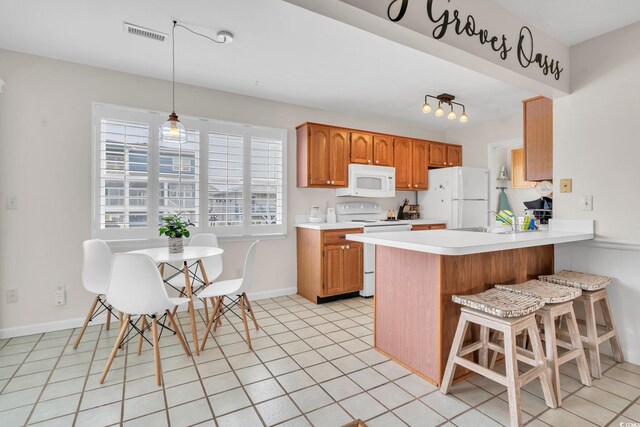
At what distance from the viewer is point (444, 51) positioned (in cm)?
184

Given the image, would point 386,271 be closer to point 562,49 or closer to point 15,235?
point 562,49

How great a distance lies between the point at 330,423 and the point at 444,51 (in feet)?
7.08

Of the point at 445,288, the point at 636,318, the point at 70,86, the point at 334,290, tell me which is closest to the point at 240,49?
the point at 70,86

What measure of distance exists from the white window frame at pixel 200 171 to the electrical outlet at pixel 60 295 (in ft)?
1.78

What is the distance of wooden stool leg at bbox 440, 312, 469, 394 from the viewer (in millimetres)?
1856

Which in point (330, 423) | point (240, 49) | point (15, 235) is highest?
point (240, 49)

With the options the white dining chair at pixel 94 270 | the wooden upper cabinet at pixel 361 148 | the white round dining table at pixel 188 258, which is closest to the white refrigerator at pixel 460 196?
the wooden upper cabinet at pixel 361 148

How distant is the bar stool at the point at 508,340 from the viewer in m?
1.65

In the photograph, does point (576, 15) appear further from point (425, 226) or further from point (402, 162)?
point (425, 226)

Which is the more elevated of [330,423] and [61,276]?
[61,276]

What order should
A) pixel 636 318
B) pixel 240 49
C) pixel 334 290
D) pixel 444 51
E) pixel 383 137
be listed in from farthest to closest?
pixel 383 137 < pixel 334 290 < pixel 240 49 < pixel 636 318 < pixel 444 51

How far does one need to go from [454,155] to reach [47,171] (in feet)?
17.5

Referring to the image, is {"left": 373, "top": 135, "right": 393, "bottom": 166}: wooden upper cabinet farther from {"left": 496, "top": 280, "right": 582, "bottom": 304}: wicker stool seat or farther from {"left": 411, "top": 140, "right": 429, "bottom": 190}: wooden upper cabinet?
{"left": 496, "top": 280, "right": 582, "bottom": 304}: wicker stool seat

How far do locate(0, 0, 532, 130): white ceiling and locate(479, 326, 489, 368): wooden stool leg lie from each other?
2.28m
